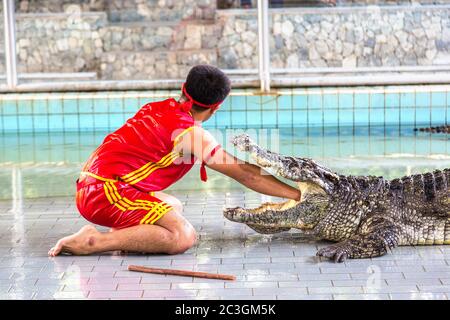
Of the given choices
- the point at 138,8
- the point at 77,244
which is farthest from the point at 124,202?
the point at 138,8

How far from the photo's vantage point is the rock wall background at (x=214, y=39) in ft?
35.3

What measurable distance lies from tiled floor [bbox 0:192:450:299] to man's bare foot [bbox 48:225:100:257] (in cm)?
6

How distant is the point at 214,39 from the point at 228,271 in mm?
6556

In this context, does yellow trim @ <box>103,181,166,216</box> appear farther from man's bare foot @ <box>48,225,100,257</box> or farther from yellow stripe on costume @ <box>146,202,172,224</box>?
man's bare foot @ <box>48,225,100,257</box>

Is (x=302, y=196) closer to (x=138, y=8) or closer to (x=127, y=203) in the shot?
(x=127, y=203)

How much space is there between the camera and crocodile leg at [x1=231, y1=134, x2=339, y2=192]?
Answer: 507 cm

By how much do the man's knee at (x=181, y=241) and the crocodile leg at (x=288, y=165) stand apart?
569mm

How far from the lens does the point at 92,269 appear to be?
470 cm

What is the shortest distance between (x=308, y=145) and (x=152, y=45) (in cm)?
249


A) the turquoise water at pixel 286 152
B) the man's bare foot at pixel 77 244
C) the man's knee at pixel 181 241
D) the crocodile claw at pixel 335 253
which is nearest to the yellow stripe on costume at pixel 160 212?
the man's knee at pixel 181 241

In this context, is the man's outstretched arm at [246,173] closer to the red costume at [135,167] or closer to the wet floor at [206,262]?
the red costume at [135,167]

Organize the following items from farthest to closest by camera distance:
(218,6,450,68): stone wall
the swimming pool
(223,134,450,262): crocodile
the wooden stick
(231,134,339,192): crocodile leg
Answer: (218,6,450,68): stone wall < the swimming pool < (223,134,450,262): crocodile < (231,134,339,192): crocodile leg < the wooden stick

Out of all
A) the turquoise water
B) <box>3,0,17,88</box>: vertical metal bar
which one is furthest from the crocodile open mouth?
<box>3,0,17,88</box>: vertical metal bar

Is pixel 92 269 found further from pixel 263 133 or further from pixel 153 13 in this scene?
pixel 153 13
